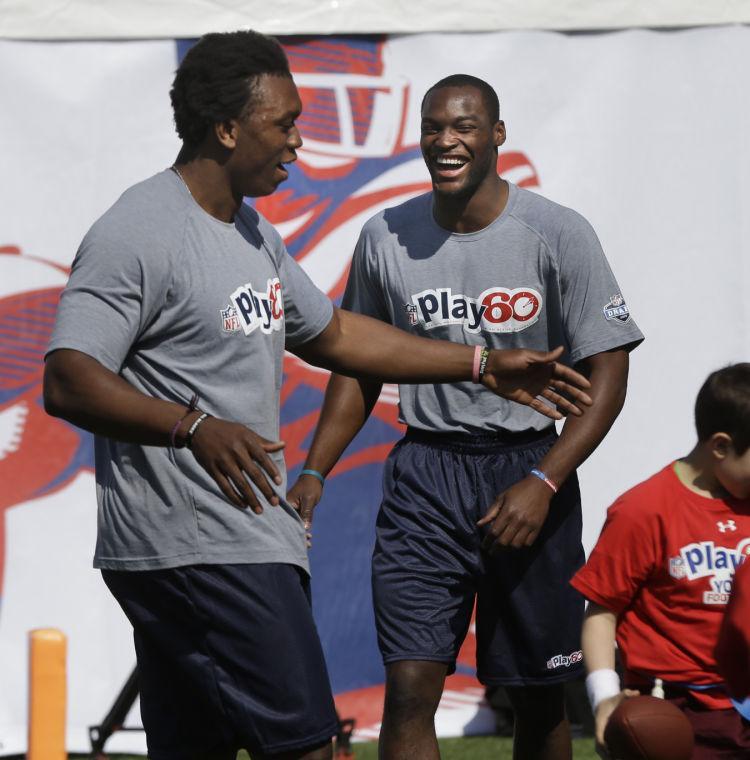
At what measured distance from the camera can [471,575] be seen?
445 centimetres

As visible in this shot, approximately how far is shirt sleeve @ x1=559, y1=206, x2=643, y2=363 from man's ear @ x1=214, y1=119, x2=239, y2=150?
1.30 metres

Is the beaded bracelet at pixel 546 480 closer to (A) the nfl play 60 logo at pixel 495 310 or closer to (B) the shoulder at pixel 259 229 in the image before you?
(A) the nfl play 60 logo at pixel 495 310

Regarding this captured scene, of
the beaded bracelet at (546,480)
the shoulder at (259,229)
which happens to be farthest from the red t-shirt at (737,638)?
the shoulder at (259,229)

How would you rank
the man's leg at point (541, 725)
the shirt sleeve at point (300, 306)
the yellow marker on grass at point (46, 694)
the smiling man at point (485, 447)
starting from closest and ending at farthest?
the yellow marker on grass at point (46, 694) → the shirt sleeve at point (300, 306) → the smiling man at point (485, 447) → the man's leg at point (541, 725)

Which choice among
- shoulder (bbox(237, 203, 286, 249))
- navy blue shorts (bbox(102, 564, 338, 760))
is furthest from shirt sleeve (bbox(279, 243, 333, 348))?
navy blue shorts (bbox(102, 564, 338, 760))

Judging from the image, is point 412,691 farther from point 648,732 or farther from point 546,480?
point 648,732

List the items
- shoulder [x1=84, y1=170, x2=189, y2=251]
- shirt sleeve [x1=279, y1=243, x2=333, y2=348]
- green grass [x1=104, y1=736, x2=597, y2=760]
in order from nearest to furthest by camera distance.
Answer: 1. shoulder [x1=84, y1=170, x2=189, y2=251]
2. shirt sleeve [x1=279, y1=243, x2=333, y2=348]
3. green grass [x1=104, y1=736, x2=597, y2=760]

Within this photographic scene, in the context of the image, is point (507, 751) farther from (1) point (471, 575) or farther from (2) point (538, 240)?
(2) point (538, 240)

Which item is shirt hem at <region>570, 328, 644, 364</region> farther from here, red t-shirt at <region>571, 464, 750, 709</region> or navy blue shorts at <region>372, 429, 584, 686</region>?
red t-shirt at <region>571, 464, 750, 709</region>

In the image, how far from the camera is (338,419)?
184 inches

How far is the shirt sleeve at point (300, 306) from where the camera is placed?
378 centimetres

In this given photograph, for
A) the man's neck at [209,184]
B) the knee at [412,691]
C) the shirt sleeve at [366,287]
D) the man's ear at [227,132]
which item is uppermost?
the man's ear at [227,132]

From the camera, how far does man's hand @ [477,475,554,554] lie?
4230 mm

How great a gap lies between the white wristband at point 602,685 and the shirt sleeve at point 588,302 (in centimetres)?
114
